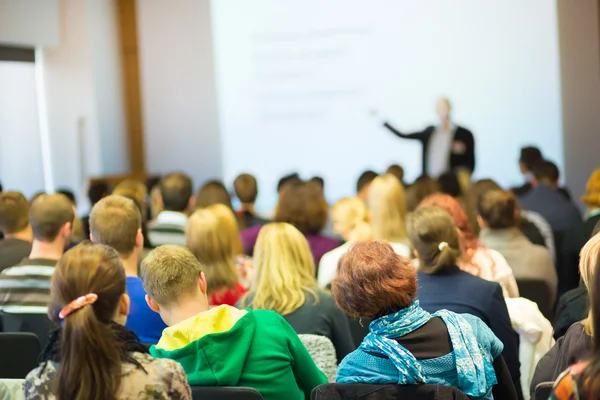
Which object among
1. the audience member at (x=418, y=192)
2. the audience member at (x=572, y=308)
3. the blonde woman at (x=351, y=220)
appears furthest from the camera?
the audience member at (x=418, y=192)

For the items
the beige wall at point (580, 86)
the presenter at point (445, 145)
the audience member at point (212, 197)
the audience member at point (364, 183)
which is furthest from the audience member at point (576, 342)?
the beige wall at point (580, 86)

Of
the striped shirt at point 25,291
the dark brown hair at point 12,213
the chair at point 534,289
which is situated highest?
the dark brown hair at point 12,213

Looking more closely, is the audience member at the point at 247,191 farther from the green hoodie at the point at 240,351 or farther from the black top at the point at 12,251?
the green hoodie at the point at 240,351

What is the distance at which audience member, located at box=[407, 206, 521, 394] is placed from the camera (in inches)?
128

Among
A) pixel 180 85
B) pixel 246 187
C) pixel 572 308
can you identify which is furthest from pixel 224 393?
pixel 180 85

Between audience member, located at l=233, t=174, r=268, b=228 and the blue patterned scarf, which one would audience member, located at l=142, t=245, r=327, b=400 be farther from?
audience member, located at l=233, t=174, r=268, b=228

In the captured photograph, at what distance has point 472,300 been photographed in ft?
10.6

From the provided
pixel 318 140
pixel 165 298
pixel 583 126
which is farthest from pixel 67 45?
pixel 165 298

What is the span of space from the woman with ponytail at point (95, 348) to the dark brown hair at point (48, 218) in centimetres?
174

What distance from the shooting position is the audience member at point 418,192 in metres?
5.71

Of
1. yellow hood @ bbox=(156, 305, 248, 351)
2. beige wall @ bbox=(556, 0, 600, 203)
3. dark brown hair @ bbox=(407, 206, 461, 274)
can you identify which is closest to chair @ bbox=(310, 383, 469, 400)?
yellow hood @ bbox=(156, 305, 248, 351)

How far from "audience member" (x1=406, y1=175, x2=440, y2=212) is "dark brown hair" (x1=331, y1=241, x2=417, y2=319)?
10.7ft

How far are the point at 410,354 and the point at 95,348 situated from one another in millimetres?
822

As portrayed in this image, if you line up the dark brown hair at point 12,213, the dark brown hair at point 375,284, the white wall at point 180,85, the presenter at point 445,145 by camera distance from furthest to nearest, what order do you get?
the white wall at point 180,85
the presenter at point 445,145
the dark brown hair at point 12,213
the dark brown hair at point 375,284
